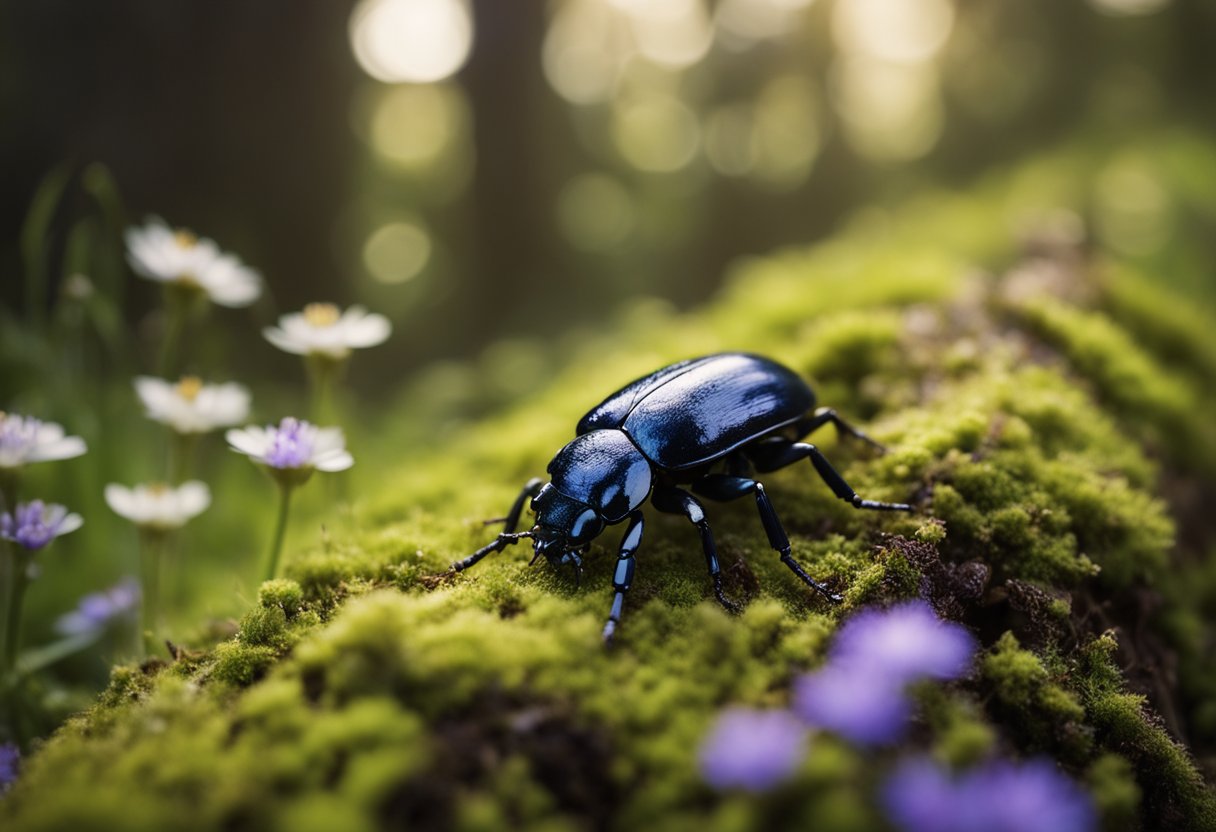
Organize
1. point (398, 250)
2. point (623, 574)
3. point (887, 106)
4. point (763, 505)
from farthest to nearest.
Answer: point (887, 106) → point (398, 250) → point (763, 505) → point (623, 574)

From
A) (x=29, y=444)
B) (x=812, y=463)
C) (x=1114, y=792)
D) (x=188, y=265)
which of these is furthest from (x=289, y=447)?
(x=1114, y=792)

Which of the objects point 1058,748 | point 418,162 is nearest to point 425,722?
point 1058,748

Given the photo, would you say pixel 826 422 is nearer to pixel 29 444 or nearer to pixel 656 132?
pixel 29 444

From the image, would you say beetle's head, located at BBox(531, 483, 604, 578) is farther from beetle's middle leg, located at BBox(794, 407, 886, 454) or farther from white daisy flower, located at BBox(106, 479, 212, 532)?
white daisy flower, located at BBox(106, 479, 212, 532)

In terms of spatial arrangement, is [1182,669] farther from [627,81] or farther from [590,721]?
[627,81]

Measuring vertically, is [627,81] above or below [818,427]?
above

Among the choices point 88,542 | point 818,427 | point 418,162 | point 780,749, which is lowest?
point 780,749

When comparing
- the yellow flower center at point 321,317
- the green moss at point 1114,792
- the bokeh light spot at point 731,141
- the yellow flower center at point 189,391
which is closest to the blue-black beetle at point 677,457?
the green moss at point 1114,792
